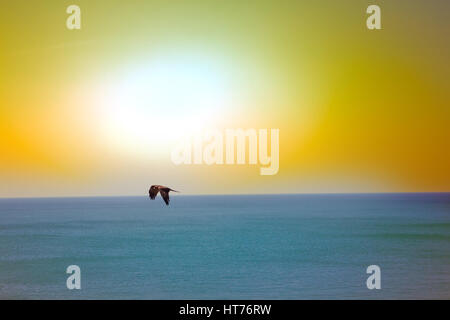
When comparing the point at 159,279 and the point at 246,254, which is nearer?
the point at 159,279

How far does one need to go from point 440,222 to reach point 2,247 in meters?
41.1

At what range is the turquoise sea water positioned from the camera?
25000 mm

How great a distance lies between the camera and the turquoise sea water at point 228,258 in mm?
25000

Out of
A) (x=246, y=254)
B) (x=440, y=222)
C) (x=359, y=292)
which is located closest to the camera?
(x=359, y=292)

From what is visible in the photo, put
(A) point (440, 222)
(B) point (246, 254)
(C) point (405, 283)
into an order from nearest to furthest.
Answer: (C) point (405, 283), (B) point (246, 254), (A) point (440, 222)

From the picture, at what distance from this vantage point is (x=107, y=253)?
39969 mm

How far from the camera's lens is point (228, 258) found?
122 ft
